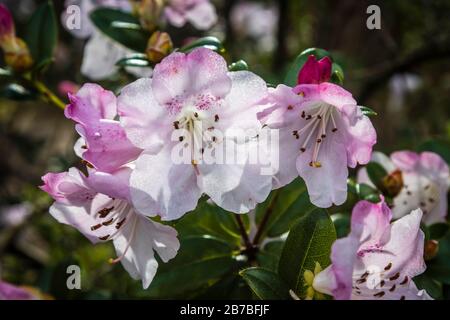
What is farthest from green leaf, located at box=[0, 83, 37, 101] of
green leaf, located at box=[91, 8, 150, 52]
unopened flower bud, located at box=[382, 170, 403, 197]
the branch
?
the branch

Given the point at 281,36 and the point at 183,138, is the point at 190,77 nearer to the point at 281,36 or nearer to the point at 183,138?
the point at 183,138

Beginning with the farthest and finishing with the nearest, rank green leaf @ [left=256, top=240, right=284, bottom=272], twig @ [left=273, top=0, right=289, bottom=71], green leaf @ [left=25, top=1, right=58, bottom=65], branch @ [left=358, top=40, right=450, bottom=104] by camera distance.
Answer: twig @ [left=273, top=0, right=289, bottom=71], branch @ [left=358, top=40, right=450, bottom=104], green leaf @ [left=25, top=1, right=58, bottom=65], green leaf @ [left=256, top=240, right=284, bottom=272]

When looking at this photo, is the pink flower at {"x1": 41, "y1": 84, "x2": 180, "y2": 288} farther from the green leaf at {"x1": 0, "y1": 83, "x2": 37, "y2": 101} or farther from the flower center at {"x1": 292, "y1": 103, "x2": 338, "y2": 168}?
the green leaf at {"x1": 0, "y1": 83, "x2": 37, "y2": 101}

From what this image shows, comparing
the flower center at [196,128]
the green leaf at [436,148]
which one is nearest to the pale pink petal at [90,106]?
the flower center at [196,128]

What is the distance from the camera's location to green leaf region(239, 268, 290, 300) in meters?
0.98

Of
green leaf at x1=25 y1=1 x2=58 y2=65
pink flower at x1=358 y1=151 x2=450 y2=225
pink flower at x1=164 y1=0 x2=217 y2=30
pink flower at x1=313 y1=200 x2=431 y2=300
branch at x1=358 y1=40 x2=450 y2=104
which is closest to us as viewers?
pink flower at x1=313 y1=200 x2=431 y2=300

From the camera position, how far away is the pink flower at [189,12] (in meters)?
1.67

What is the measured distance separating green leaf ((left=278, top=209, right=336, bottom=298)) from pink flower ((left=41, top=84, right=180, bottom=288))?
0.18m

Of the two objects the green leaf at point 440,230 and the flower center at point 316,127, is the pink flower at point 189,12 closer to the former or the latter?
the flower center at point 316,127

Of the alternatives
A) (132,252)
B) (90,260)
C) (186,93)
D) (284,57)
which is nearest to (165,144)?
(186,93)

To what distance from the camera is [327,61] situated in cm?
104

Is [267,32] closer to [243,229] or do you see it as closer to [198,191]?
[243,229]

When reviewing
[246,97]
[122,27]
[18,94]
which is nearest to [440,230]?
[246,97]

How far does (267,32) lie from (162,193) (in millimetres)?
2353
